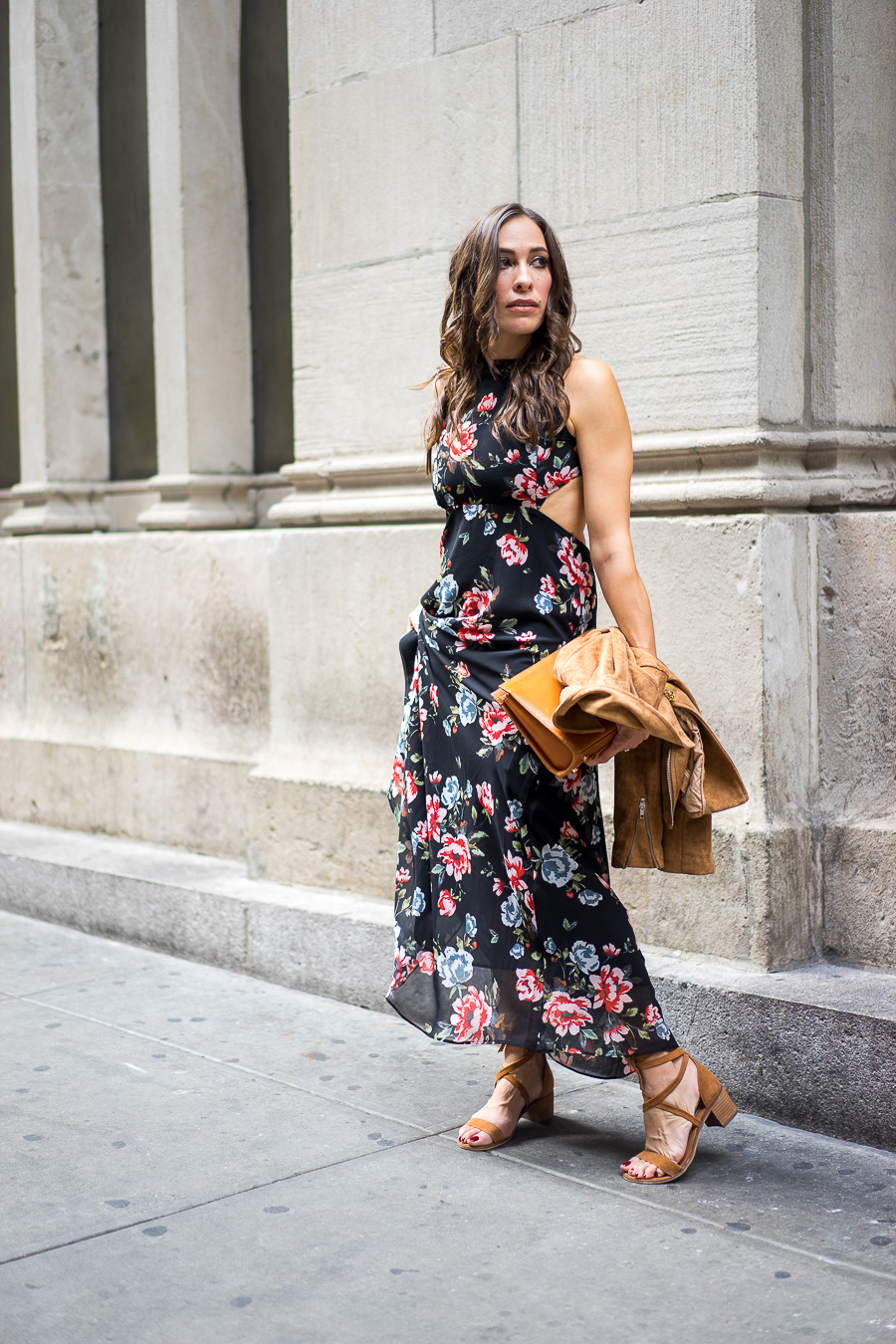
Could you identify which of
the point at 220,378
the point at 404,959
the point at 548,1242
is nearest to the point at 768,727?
the point at 404,959

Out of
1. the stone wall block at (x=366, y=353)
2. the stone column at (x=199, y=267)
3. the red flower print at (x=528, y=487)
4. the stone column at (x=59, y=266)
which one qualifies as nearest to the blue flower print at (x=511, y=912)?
the red flower print at (x=528, y=487)

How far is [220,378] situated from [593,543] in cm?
339

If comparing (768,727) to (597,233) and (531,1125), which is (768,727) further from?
(597,233)

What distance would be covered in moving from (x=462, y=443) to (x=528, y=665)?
533 millimetres

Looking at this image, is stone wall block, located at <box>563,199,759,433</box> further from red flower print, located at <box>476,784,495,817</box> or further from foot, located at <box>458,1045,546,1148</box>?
foot, located at <box>458,1045,546,1148</box>

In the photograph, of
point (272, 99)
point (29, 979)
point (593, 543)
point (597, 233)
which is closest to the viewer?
point (593, 543)

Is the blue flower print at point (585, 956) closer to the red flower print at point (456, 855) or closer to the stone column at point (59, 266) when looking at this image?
the red flower print at point (456, 855)

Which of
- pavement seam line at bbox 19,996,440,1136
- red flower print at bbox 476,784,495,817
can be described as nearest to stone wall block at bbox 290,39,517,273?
red flower print at bbox 476,784,495,817

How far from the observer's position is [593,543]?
3.30 meters

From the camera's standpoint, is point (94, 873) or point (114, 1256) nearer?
point (114, 1256)

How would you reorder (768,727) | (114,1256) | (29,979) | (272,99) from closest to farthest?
(114,1256) < (768,727) < (29,979) < (272,99)

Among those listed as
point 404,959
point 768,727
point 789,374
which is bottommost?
point 404,959

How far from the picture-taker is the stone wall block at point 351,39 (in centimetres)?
480

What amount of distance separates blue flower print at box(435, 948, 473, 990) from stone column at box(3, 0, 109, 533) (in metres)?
4.18
